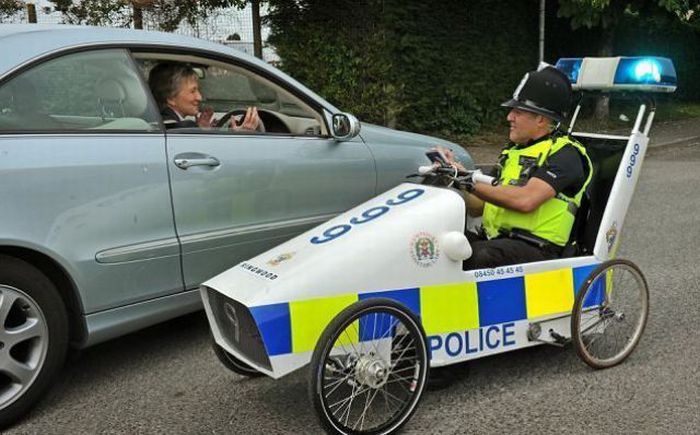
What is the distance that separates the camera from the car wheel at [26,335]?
113 inches

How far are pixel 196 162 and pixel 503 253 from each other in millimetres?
1544

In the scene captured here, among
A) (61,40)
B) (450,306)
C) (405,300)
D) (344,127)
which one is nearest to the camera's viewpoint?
(405,300)

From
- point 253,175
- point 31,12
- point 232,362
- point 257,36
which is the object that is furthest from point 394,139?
point 31,12

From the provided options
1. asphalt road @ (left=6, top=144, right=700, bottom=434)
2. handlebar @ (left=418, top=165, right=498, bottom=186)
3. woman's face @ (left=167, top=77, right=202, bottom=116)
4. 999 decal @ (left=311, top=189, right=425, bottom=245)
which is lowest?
asphalt road @ (left=6, top=144, right=700, bottom=434)

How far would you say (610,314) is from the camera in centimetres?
347

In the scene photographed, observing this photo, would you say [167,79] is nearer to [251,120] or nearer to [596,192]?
[251,120]

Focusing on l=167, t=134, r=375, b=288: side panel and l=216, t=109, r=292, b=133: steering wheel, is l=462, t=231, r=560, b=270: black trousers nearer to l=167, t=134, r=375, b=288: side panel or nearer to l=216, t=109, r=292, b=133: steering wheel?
l=167, t=134, r=375, b=288: side panel

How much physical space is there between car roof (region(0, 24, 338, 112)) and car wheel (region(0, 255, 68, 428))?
85 cm

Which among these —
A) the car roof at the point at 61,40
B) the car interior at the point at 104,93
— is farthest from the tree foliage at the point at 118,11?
the car roof at the point at 61,40

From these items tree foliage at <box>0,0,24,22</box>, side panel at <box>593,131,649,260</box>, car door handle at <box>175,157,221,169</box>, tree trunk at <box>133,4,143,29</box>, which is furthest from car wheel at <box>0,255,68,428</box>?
tree foliage at <box>0,0,24,22</box>

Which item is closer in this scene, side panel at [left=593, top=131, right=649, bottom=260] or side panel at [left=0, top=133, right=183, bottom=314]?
side panel at [left=0, top=133, right=183, bottom=314]

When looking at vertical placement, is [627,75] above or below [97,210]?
above

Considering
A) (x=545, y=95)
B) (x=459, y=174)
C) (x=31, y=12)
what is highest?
(x=31, y=12)

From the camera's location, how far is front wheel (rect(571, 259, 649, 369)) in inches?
130
